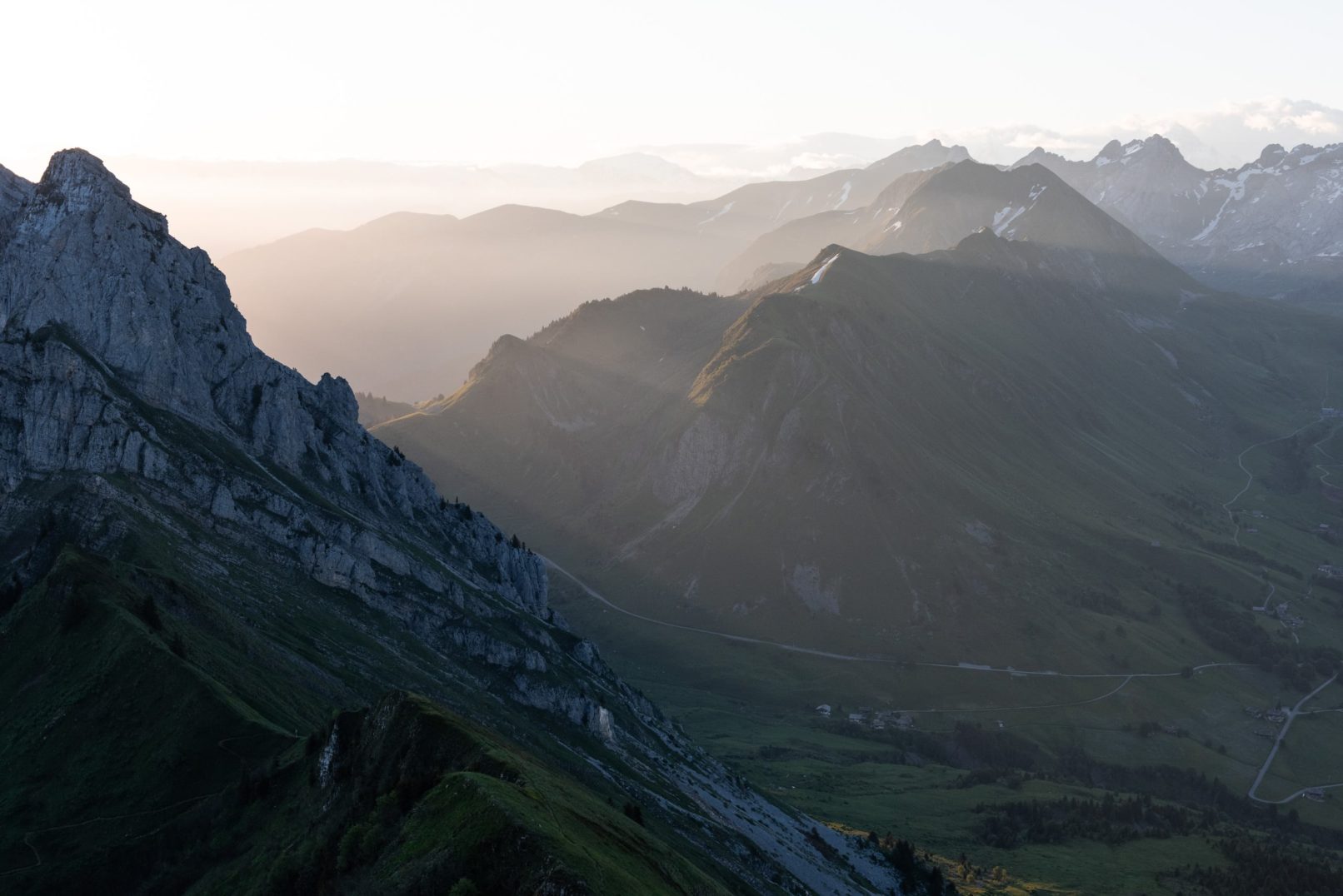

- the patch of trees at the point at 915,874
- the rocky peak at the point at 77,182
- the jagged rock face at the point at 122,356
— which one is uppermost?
the rocky peak at the point at 77,182

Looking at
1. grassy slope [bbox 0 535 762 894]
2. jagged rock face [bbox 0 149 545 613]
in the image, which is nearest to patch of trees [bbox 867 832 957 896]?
grassy slope [bbox 0 535 762 894]

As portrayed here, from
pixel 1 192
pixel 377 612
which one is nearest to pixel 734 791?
pixel 377 612

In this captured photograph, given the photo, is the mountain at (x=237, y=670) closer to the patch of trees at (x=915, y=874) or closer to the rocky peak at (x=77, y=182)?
the rocky peak at (x=77, y=182)

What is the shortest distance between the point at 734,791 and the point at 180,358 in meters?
108

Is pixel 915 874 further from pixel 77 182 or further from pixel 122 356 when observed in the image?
pixel 77 182

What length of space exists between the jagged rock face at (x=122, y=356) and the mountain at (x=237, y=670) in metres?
0.43

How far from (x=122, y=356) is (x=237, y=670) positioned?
247 ft

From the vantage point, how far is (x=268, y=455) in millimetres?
182875

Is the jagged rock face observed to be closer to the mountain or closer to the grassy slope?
the mountain

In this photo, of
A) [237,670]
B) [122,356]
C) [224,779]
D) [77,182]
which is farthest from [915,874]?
[77,182]

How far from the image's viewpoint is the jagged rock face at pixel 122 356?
151 m

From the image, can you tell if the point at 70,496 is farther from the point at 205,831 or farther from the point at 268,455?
the point at 205,831

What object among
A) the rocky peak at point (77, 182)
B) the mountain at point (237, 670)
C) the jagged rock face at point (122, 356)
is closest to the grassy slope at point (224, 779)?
the mountain at point (237, 670)

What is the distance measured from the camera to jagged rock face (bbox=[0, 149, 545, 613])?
15088 cm
